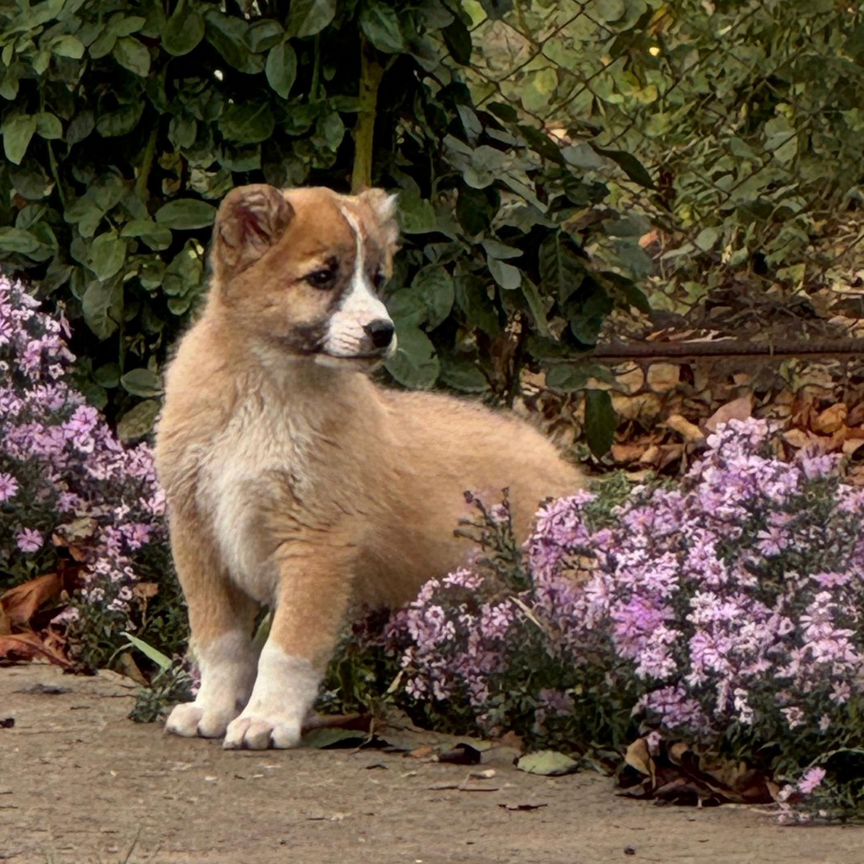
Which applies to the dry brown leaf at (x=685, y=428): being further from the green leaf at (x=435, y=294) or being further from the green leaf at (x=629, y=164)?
the green leaf at (x=435, y=294)

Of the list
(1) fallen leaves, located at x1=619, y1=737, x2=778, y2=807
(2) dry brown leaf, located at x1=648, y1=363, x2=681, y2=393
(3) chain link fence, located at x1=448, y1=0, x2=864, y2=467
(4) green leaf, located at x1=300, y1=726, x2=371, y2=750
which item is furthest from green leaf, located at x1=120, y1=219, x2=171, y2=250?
(2) dry brown leaf, located at x1=648, y1=363, x2=681, y2=393

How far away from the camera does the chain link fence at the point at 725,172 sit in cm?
747

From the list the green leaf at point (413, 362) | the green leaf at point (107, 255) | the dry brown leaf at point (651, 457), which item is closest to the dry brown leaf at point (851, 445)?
the dry brown leaf at point (651, 457)

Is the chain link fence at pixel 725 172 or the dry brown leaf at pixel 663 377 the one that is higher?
the chain link fence at pixel 725 172

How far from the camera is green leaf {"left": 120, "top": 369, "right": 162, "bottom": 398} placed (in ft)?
20.4

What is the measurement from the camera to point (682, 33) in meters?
8.05

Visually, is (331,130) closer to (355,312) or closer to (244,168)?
(244,168)

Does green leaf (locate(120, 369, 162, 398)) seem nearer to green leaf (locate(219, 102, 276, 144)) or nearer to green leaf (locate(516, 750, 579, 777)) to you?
green leaf (locate(219, 102, 276, 144))

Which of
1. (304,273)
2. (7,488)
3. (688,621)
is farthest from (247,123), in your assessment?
(688,621)

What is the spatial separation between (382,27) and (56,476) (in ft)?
5.16

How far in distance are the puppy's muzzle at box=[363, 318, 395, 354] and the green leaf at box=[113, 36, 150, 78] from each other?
1.60 metres

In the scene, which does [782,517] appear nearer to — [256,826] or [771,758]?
[771,758]

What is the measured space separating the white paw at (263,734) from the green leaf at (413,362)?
149 centimetres

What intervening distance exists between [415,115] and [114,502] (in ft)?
4.78
